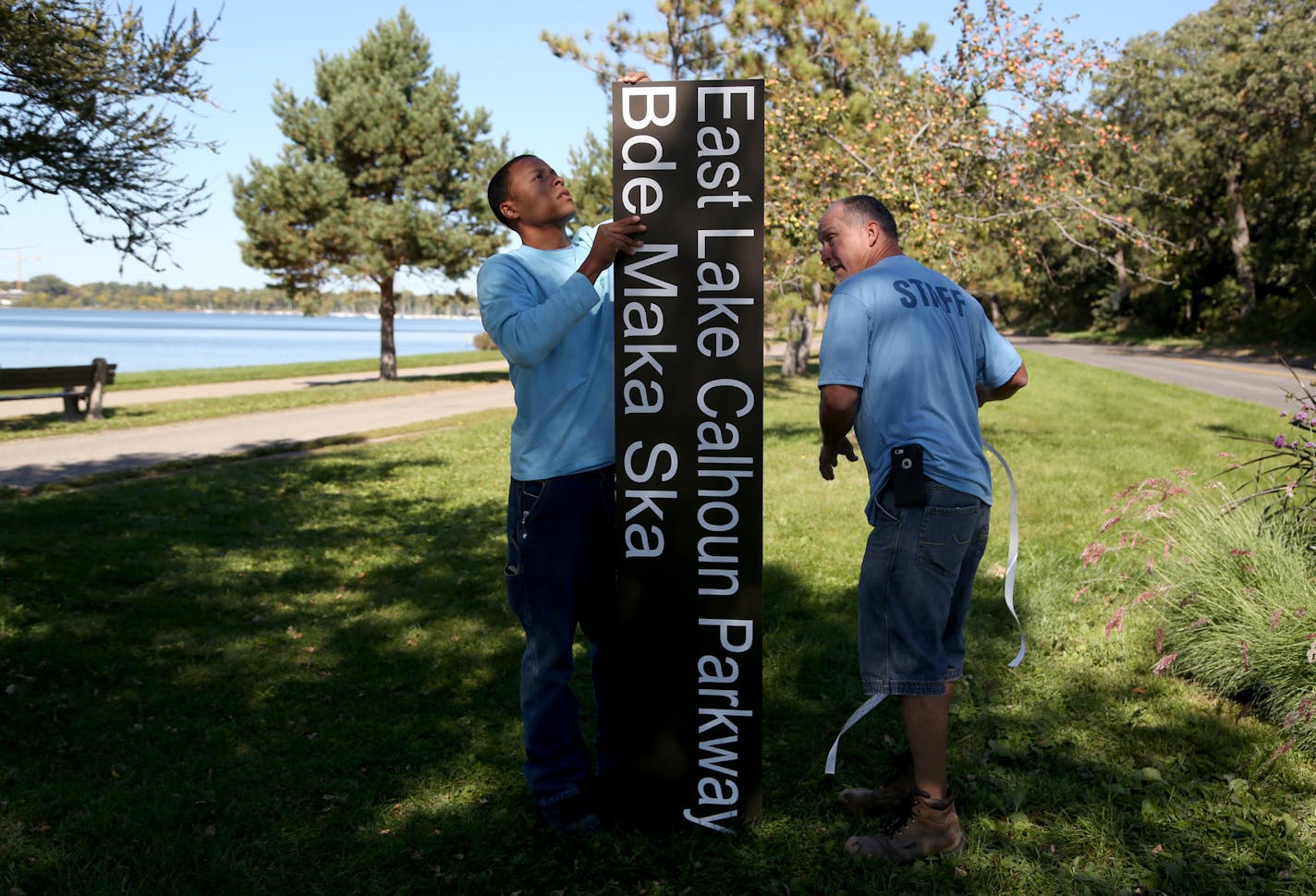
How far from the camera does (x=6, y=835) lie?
3246 mm

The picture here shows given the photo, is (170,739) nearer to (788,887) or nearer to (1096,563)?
(788,887)

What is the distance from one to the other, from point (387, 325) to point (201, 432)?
1221 centimetres

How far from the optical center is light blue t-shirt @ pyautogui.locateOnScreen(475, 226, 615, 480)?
3107mm

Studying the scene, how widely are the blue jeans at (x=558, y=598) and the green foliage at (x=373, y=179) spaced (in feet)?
70.3

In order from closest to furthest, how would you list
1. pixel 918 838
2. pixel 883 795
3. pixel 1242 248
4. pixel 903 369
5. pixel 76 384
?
pixel 903 369
pixel 918 838
pixel 883 795
pixel 76 384
pixel 1242 248

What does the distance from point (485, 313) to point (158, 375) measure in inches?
1003

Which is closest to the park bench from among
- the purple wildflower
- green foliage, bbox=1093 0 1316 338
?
the purple wildflower

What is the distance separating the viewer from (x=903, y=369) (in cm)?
288

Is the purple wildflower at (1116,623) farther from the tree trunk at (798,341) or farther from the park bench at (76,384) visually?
the tree trunk at (798,341)

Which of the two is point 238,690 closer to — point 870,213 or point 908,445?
point 908,445

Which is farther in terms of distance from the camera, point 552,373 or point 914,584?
point 552,373

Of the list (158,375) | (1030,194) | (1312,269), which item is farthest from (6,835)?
(1312,269)

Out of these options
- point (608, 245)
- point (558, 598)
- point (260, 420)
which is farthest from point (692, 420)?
point (260, 420)

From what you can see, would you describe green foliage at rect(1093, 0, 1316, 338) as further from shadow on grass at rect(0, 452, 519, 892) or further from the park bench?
shadow on grass at rect(0, 452, 519, 892)
